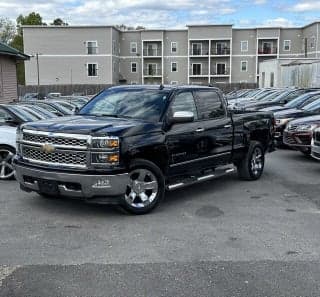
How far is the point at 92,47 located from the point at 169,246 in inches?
2393

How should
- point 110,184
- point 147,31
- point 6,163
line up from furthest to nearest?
point 147,31
point 6,163
point 110,184

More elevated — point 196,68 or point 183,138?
point 196,68

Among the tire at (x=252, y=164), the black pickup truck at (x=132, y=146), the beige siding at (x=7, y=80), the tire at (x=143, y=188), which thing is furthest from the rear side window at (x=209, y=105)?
the beige siding at (x=7, y=80)

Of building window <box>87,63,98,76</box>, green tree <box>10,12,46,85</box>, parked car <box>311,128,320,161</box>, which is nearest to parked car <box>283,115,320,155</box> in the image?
parked car <box>311,128,320,161</box>

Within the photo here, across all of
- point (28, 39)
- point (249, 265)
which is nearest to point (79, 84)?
point (28, 39)

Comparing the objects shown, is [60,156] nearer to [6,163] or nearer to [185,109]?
[185,109]

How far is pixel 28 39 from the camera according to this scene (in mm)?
63219

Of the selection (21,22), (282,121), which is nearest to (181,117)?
(282,121)

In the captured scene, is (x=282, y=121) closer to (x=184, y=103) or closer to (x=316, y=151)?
(x=316, y=151)

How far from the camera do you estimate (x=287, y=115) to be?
46.9 ft

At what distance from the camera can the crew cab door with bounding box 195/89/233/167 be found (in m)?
8.17

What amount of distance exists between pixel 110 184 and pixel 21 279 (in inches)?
82.7

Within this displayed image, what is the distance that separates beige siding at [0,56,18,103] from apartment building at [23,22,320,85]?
129ft

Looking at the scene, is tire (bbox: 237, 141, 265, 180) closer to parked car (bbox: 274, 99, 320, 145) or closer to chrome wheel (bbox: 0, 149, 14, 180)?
parked car (bbox: 274, 99, 320, 145)
